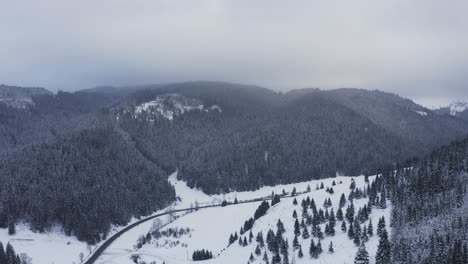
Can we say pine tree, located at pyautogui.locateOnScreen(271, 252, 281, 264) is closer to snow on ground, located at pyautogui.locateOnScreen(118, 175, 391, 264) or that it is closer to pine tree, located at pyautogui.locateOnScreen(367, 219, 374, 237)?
→ snow on ground, located at pyautogui.locateOnScreen(118, 175, 391, 264)

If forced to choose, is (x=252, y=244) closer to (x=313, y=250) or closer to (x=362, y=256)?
(x=313, y=250)

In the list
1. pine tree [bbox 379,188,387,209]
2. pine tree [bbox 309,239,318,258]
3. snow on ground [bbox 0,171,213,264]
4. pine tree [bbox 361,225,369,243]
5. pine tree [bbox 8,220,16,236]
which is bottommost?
snow on ground [bbox 0,171,213,264]

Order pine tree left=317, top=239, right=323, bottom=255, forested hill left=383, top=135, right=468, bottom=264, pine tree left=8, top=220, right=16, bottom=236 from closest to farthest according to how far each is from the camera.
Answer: forested hill left=383, top=135, right=468, bottom=264 < pine tree left=317, top=239, right=323, bottom=255 < pine tree left=8, top=220, right=16, bottom=236

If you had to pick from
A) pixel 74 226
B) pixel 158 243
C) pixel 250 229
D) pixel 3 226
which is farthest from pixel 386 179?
pixel 3 226

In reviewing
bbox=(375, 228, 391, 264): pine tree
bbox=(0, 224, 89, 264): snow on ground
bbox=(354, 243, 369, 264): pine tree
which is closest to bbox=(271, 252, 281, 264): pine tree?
bbox=(354, 243, 369, 264): pine tree

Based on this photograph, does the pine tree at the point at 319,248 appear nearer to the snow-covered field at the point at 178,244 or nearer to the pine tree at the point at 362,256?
the snow-covered field at the point at 178,244

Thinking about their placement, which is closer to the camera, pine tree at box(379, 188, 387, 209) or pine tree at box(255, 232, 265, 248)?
pine tree at box(255, 232, 265, 248)

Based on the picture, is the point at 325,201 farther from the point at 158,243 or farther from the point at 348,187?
the point at 158,243

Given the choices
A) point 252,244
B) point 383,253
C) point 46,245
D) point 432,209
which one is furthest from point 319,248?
point 46,245
